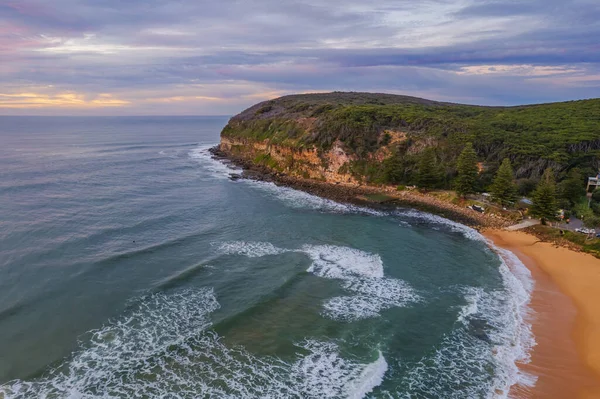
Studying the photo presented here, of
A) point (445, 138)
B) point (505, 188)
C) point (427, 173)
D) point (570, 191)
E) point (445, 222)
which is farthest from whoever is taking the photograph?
point (445, 138)

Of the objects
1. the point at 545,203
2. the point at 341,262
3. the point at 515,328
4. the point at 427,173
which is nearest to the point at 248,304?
the point at 341,262

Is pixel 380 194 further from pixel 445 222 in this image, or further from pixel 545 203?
pixel 545 203

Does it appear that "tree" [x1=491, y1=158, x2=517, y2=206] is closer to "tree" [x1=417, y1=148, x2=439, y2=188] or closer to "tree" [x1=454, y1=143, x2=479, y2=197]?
"tree" [x1=454, y1=143, x2=479, y2=197]

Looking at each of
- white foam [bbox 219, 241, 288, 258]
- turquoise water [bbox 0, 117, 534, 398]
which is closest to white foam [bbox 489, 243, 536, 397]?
turquoise water [bbox 0, 117, 534, 398]

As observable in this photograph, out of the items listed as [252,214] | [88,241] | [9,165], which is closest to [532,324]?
[252,214]

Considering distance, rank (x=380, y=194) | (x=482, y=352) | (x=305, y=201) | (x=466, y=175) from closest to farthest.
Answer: (x=482, y=352), (x=466, y=175), (x=305, y=201), (x=380, y=194)

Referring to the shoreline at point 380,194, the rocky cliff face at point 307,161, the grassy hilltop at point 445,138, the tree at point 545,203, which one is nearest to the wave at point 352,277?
the shoreline at point 380,194

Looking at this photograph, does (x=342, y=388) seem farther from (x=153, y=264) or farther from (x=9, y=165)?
(x=9, y=165)
